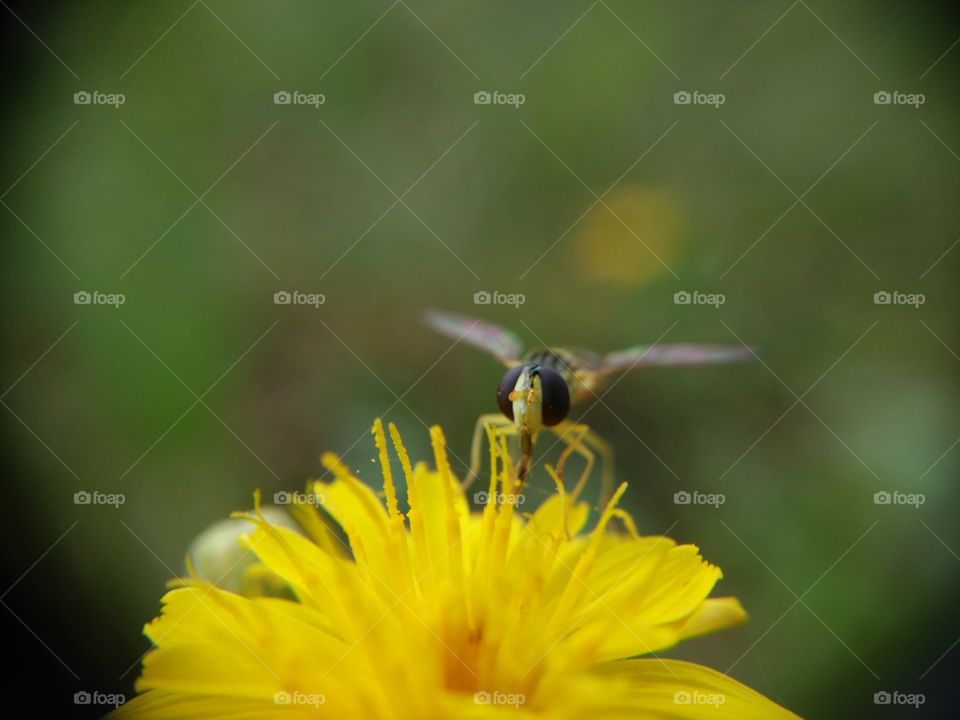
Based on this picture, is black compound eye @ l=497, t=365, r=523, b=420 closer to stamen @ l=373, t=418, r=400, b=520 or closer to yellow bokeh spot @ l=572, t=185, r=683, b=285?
stamen @ l=373, t=418, r=400, b=520

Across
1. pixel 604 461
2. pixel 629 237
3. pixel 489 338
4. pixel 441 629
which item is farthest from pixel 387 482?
pixel 629 237

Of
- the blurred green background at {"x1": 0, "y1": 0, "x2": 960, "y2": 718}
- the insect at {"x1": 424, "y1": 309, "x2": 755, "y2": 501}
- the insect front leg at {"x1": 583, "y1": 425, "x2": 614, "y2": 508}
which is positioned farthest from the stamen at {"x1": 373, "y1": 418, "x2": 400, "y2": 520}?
the insect front leg at {"x1": 583, "y1": 425, "x2": 614, "y2": 508}

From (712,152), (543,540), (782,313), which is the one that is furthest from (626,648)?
(712,152)

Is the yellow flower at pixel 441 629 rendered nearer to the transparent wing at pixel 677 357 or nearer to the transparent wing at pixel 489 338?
the transparent wing at pixel 677 357

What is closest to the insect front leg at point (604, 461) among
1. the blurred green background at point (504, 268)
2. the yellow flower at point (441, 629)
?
the blurred green background at point (504, 268)

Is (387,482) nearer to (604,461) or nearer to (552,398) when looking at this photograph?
(552,398)

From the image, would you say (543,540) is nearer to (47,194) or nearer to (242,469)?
(242,469)
